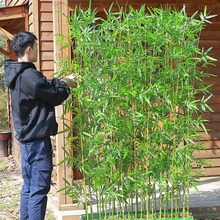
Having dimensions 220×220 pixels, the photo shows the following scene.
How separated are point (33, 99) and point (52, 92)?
161 mm

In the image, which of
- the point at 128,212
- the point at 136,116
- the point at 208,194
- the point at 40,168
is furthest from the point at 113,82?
the point at 208,194

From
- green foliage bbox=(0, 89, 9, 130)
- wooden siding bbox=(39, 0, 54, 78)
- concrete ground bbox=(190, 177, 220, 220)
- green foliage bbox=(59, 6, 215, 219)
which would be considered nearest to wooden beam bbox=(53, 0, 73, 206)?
green foliage bbox=(59, 6, 215, 219)

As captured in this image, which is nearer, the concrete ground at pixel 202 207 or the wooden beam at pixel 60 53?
the wooden beam at pixel 60 53

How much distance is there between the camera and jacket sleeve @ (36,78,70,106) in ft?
10.4

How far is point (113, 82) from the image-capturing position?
3.34 metres

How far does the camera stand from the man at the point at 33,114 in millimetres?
3225

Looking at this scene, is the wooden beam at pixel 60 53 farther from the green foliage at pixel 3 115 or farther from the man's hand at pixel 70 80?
the green foliage at pixel 3 115

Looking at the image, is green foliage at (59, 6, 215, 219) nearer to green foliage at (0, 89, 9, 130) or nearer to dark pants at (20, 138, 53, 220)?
dark pants at (20, 138, 53, 220)

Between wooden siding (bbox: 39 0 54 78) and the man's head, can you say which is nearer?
the man's head

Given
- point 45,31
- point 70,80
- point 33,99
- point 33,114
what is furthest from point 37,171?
point 45,31

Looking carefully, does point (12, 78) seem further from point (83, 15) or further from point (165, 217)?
point (165, 217)

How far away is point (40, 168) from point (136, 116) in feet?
2.62

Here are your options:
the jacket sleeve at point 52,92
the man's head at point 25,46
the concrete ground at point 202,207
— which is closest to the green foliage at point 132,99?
the jacket sleeve at point 52,92

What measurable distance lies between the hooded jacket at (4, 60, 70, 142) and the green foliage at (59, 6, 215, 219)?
0.84ft
